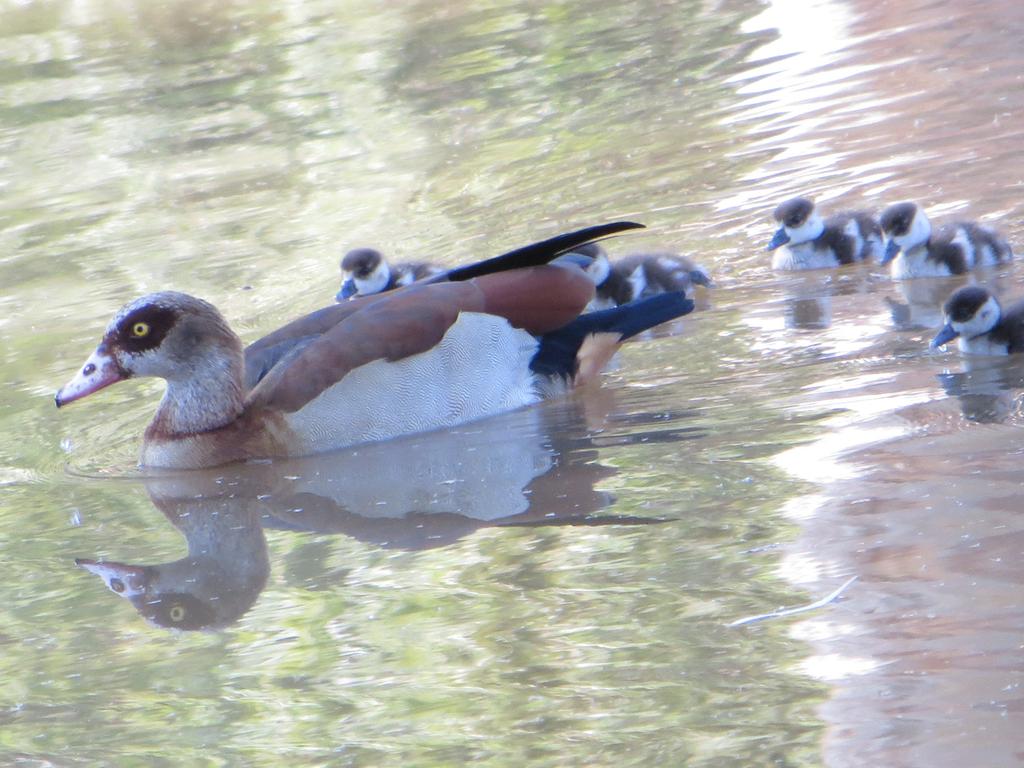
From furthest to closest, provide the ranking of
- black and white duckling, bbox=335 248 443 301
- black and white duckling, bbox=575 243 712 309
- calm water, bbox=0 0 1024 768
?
black and white duckling, bbox=335 248 443 301, black and white duckling, bbox=575 243 712 309, calm water, bbox=0 0 1024 768

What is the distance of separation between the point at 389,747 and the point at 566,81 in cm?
1070

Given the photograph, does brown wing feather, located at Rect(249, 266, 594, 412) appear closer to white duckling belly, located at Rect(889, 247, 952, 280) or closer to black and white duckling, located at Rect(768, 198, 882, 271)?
black and white duckling, located at Rect(768, 198, 882, 271)

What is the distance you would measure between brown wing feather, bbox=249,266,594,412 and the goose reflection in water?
0.34 meters

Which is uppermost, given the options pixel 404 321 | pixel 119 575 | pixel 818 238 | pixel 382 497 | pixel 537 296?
pixel 404 321

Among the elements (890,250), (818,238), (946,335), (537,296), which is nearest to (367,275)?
(537,296)

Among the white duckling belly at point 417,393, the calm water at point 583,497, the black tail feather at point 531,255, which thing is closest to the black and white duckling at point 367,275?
the calm water at point 583,497

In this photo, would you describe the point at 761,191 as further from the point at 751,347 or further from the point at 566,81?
the point at 566,81

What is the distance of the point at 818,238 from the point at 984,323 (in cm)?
185

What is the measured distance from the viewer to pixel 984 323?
21.0 ft

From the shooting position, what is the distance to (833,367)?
21.4 ft

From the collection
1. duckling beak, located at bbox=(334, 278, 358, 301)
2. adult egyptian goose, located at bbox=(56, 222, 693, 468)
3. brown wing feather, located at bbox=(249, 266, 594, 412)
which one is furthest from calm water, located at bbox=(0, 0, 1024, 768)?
duckling beak, located at bbox=(334, 278, 358, 301)

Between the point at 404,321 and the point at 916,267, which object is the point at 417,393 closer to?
the point at 404,321

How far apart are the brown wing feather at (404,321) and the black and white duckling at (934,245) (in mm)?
1674

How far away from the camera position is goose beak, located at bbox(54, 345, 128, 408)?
685cm
